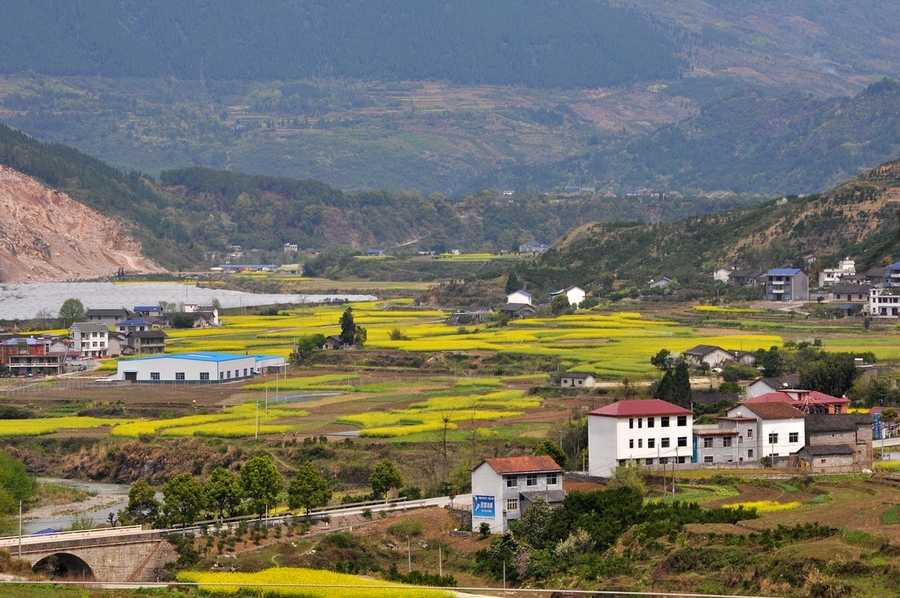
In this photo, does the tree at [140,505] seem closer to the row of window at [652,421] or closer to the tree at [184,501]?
the tree at [184,501]

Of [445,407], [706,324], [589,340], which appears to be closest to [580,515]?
[445,407]

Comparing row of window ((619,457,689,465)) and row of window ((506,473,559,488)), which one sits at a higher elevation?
row of window ((619,457,689,465))

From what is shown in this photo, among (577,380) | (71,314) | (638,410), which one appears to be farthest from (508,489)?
(71,314)

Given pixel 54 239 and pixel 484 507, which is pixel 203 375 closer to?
pixel 484 507

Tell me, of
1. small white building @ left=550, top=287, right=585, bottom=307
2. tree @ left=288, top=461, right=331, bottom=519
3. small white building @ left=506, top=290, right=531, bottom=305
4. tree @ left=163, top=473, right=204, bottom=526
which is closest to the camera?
tree @ left=163, top=473, right=204, bottom=526

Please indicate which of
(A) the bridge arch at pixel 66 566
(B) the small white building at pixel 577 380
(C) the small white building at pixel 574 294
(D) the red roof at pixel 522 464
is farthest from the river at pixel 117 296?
(D) the red roof at pixel 522 464

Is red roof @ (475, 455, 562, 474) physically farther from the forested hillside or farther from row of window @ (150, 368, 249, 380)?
the forested hillside

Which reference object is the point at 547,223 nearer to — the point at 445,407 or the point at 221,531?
the point at 445,407

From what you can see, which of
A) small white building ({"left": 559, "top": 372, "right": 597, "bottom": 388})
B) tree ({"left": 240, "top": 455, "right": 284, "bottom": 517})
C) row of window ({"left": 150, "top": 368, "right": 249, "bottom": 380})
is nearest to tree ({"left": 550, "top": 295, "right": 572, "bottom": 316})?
row of window ({"left": 150, "top": 368, "right": 249, "bottom": 380})
